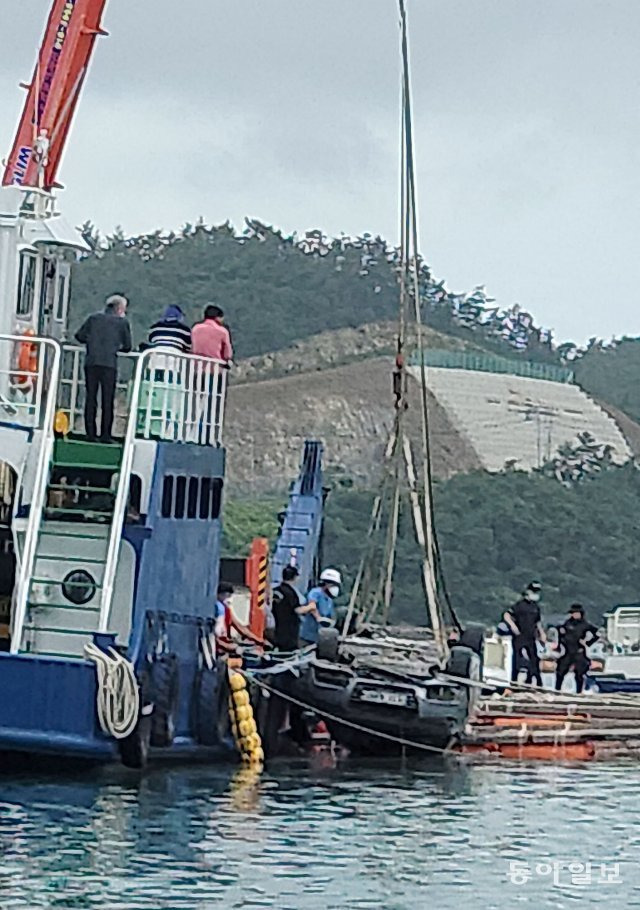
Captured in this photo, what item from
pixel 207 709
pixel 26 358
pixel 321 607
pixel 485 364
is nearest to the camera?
pixel 207 709

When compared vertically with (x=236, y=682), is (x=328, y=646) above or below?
above

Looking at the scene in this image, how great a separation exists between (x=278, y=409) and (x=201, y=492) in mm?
67300

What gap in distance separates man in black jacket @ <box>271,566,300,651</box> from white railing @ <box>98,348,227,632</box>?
291 centimetres

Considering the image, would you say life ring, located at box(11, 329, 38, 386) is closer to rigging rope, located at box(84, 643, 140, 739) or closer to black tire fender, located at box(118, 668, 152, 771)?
black tire fender, located at box(118, 668, 152, 771)

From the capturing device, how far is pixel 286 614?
89.7 feet

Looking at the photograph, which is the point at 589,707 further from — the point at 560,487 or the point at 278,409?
the point at 278,409

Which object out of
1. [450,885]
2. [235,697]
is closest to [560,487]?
[235,697]

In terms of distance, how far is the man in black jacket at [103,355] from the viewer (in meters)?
23.4

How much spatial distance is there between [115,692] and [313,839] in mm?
2769

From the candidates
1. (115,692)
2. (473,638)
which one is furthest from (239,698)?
(473,638)

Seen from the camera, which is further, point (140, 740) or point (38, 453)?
point (38, 453)

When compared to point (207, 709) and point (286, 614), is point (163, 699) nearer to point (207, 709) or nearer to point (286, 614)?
point (207, 709)

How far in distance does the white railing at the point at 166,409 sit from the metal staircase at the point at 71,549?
21 cm

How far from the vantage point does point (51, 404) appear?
22.6 metres
